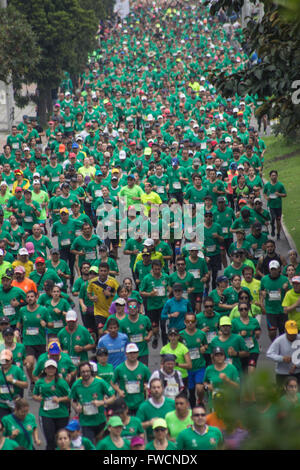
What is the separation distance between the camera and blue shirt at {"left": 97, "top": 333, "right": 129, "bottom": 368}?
10.6 metres

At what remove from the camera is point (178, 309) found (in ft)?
38.9

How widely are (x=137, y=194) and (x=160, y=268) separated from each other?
501cm

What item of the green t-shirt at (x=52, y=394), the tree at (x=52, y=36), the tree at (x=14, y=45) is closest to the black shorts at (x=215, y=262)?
the green t-shirt at (x=52, y=394)

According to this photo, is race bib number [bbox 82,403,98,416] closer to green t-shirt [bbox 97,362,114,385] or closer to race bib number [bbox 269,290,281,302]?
green t-shirt [bbox 97,362,114,385]

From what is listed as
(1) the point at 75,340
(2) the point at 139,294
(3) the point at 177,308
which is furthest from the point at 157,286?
(1) the point at 75,340

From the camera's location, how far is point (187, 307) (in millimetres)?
11859

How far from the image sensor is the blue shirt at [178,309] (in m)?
11.8

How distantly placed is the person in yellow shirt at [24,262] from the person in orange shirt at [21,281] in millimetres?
1115

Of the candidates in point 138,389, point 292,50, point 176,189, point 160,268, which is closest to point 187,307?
point 160,268

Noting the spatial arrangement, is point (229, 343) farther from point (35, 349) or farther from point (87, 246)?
point (87, 246)

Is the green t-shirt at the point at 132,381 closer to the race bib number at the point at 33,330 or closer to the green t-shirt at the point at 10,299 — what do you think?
the race bib number at the point at 33,330

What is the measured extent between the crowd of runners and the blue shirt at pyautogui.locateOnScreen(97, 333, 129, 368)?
18 millimetres

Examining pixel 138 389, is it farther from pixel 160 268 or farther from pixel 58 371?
pixel 160 268

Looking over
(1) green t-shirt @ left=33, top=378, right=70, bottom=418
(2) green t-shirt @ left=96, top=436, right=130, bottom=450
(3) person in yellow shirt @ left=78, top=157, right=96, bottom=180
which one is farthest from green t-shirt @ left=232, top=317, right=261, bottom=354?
(3) person in yellow shirt @ left=78, top=157, right=96, bottom=180
